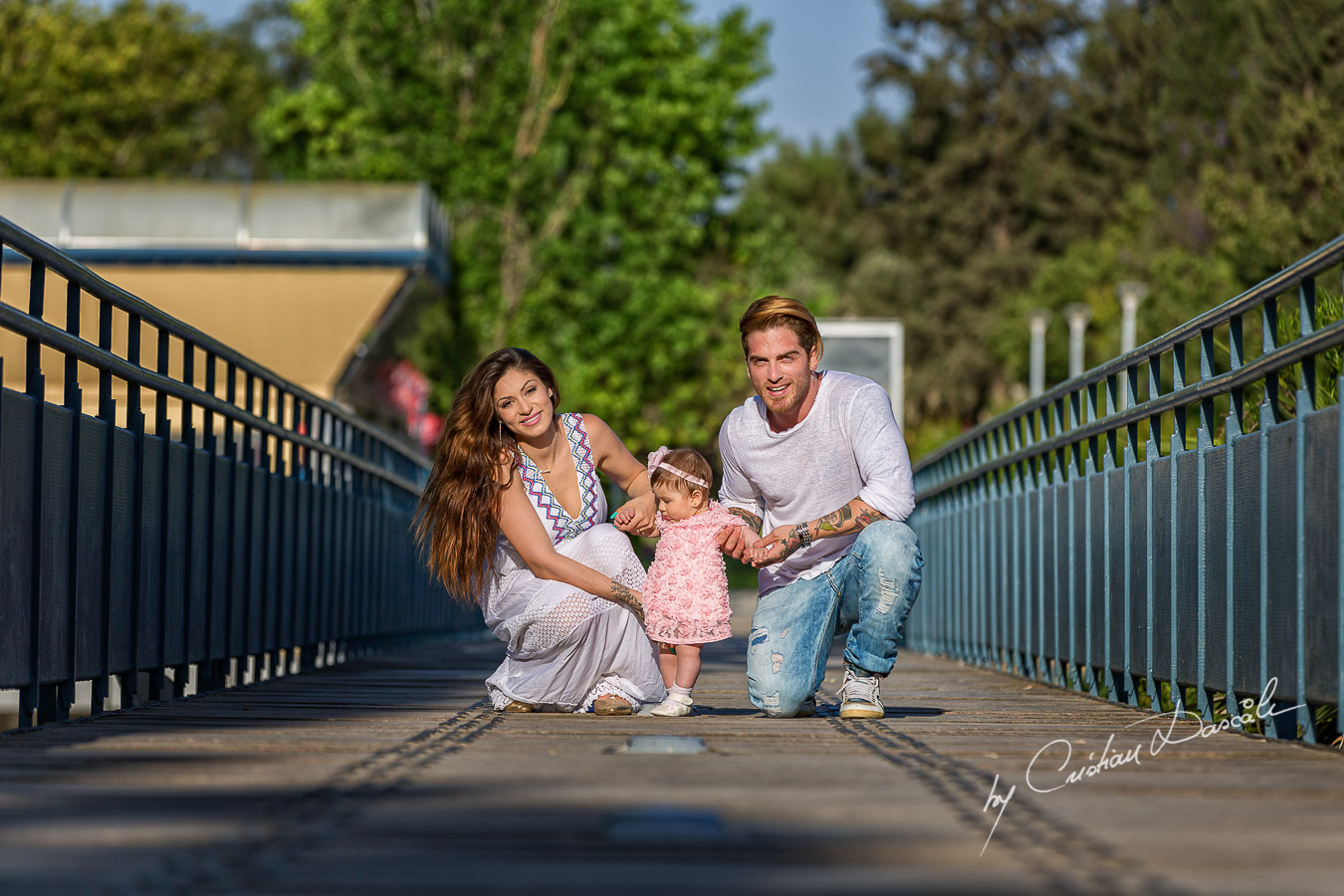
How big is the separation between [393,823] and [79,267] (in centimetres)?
278

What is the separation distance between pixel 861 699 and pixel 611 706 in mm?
844

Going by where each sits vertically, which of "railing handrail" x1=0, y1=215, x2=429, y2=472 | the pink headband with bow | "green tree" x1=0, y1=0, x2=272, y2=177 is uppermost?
"green tree" x1=0, y1=0, x2=272, y2=177

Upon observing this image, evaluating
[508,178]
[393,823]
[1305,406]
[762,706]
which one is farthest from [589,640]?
[508,178]

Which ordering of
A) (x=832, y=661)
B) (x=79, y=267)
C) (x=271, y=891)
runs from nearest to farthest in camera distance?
(x=271, y=891) < (x=79, y=267) < (x=832, y=661)

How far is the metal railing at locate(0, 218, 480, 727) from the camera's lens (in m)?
5.24

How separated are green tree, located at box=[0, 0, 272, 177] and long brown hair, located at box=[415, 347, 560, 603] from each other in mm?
31174

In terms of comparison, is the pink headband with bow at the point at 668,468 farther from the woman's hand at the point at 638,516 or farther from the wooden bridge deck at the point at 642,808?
the wooden bridge deck at the point at 642,808

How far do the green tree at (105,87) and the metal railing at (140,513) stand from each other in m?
28.4

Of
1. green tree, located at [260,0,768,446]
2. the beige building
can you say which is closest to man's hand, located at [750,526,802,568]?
the beige building

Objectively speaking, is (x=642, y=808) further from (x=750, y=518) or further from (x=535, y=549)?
(x=750, y=518)

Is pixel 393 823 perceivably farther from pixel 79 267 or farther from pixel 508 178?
pixel 508 178

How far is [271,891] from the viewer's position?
9.25 feet

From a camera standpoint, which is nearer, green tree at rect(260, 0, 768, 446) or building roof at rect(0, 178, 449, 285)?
building roof at rect(0, 178, 449, 285)

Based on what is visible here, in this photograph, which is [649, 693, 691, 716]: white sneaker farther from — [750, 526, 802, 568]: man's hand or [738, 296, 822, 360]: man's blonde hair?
[738, 296, 822, 360]: man's blonde hair
